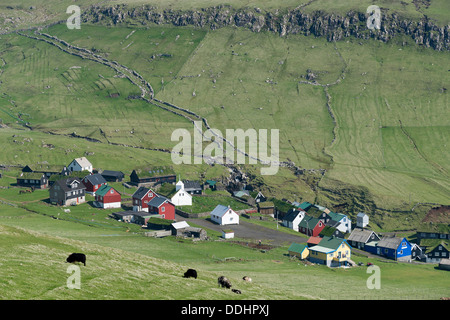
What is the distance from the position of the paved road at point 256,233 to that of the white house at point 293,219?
384cm

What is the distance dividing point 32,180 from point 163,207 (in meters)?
43.9

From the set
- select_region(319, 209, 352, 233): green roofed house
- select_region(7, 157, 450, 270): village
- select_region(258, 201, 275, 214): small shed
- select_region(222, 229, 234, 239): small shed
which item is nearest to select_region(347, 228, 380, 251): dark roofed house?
select_region(7, 157, 450, 270): village

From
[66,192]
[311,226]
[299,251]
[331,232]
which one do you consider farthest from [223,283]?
[66,192]

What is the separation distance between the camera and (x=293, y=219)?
13675 cm

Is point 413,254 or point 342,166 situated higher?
point 342,166

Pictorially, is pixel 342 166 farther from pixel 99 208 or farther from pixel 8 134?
pixel 8 134

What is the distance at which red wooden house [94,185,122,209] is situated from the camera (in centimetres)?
13138

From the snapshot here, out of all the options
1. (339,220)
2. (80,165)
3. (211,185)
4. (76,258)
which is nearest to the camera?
(76,258)

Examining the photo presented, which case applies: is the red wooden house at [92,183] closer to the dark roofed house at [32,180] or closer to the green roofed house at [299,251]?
the dark roofed house at [32,180]

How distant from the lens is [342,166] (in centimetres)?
19875

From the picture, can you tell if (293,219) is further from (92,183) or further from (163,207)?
(92,183)

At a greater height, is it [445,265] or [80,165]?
[80,165]
